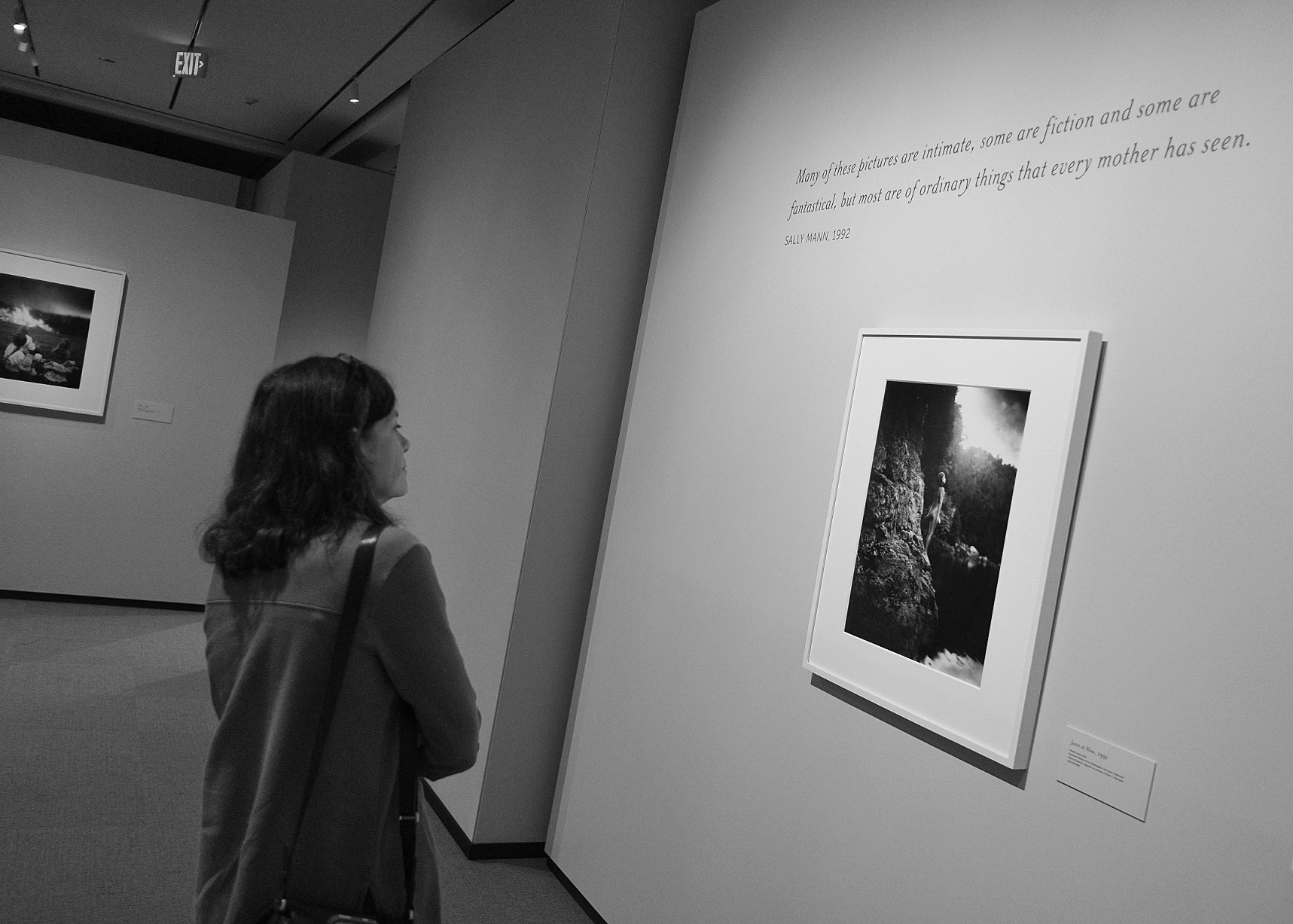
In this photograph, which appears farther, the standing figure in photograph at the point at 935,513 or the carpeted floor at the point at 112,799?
the carpeted floor at the point at 112,799

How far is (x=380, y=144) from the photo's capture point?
9.61 m

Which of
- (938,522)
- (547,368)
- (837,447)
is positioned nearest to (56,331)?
(547,368)

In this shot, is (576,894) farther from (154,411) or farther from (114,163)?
(114,163)

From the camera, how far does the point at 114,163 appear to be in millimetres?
10203

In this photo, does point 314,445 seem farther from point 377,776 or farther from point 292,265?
point 292,265

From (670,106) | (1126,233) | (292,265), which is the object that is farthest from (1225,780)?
(292,265)

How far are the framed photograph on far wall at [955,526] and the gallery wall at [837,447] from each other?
66 millimetres

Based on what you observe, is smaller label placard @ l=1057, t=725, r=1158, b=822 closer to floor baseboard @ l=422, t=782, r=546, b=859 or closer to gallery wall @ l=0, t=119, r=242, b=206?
floor baseboard @ l=422, t=782, r=546, b=859

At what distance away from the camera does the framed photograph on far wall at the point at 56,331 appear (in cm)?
764

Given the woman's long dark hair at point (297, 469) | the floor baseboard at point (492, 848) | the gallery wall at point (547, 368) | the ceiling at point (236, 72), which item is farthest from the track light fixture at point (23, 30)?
the woman's long dark hair at point (297, 469)

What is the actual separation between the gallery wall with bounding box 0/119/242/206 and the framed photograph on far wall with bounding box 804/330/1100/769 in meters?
9.25

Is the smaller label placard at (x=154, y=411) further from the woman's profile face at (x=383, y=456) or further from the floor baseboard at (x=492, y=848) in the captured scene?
the woman's profile face at (x=383, y=456)

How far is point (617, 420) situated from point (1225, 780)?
281 cm

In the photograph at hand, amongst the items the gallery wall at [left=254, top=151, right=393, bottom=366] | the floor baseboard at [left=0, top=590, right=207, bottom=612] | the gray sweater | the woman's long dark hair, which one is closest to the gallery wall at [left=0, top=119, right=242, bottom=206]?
the gallery wall at [left=254, top=151, right=393, bottom=366]
